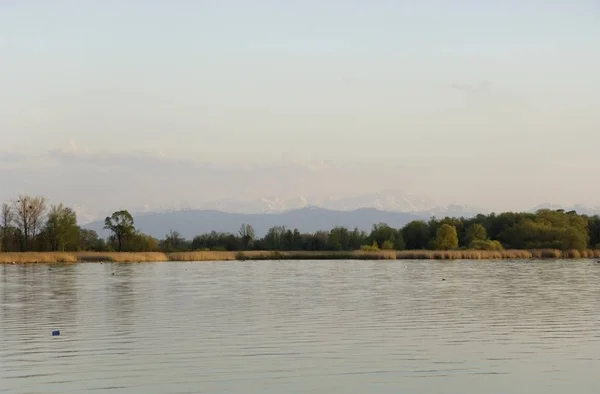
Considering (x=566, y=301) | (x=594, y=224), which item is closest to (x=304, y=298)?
(x=566, y=301)

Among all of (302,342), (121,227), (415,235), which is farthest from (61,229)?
(302,342)

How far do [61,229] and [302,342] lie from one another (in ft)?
235

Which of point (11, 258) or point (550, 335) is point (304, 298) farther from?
point (11, 258)

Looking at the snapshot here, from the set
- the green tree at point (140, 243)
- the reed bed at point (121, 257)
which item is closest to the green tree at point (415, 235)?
the green tree at point (140, 243)

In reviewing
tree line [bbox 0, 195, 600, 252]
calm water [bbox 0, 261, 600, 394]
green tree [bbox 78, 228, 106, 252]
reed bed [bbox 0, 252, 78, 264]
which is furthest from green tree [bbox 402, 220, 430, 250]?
calm water [bbox 0, 261, 600, 394]

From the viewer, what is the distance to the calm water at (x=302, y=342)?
47.3ft

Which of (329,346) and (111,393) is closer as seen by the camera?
(111,393)

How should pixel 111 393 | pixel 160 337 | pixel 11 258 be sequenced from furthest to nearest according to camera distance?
pixel 11 258, pixel 160 337, pixel 111 393

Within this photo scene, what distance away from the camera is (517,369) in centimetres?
1553

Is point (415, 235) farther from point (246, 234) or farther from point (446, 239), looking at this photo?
point (246, 234)

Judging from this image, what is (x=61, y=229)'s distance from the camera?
284ft

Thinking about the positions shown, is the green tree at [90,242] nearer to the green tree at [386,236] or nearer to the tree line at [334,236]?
the tree line at [334,236]

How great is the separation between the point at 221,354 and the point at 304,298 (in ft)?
48.3

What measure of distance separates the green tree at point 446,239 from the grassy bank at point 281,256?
10126mm
